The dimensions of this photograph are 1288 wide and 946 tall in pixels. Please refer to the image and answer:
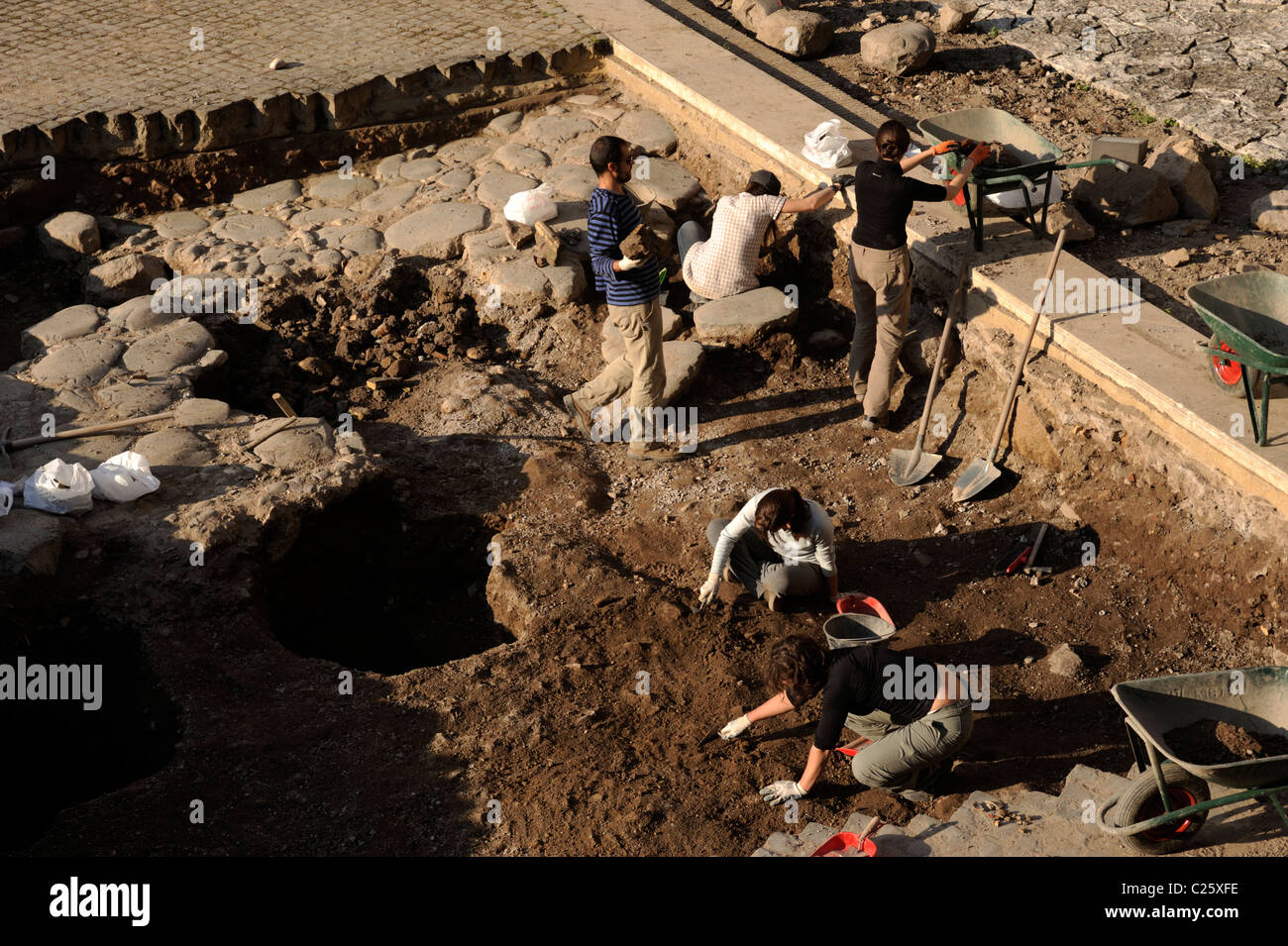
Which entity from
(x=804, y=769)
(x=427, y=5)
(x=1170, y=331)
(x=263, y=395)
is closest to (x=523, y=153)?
(x=427, y=5)

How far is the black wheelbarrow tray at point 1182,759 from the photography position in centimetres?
455

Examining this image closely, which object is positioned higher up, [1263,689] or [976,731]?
[1263,689]

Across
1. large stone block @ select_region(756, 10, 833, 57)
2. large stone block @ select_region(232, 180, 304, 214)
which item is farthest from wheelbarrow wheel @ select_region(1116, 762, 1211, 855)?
large stone block @ select_region(756, 10, 833, 57)

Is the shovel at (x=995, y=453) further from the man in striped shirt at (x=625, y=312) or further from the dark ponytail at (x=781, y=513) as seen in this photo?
the man in striped shirt at (x=625, y=312)

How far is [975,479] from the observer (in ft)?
23.9

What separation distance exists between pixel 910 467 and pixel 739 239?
79.2 inches

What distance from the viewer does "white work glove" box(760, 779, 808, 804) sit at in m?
5.39

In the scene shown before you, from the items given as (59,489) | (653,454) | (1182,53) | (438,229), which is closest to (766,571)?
(653,454)

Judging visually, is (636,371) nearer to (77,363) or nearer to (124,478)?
(124,478)

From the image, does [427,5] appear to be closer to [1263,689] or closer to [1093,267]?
[1093,267]

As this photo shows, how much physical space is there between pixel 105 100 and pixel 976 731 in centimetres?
851

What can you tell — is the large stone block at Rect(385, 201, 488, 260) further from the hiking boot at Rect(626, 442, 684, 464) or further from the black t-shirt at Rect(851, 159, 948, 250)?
the black t-shirt at Rect(851, 159, 948, 250)

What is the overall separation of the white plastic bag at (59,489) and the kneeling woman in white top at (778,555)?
348cm

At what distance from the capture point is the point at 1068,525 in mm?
6926
